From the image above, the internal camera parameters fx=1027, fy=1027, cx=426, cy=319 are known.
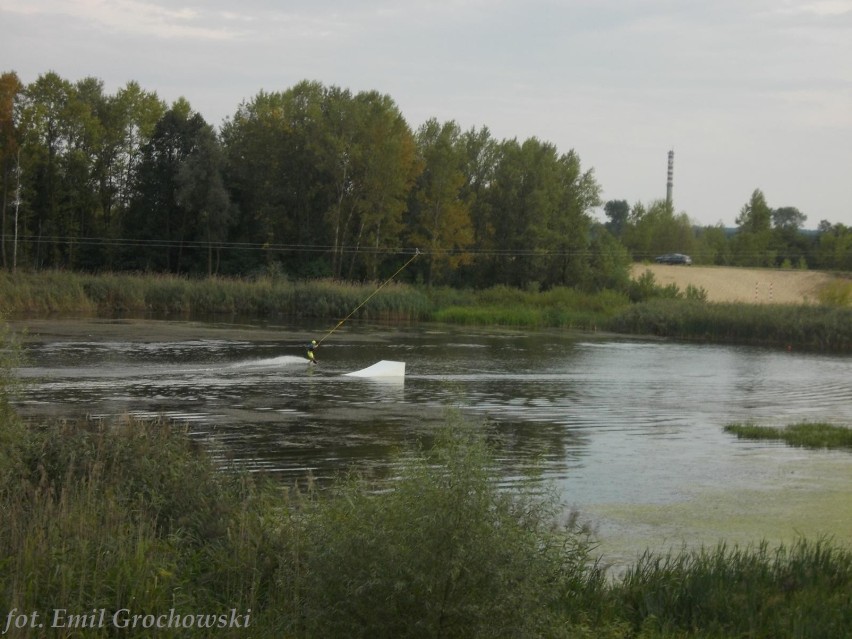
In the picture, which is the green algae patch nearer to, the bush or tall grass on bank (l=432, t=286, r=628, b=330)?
the bush

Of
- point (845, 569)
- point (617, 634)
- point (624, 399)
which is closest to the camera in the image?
point (617, 634)

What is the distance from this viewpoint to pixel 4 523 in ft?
27.5

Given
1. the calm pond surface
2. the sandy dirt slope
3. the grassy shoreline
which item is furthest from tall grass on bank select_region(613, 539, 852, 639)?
the sandy dirt slope

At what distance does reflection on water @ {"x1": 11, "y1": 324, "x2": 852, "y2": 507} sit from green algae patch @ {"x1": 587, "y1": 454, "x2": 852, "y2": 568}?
531 mm

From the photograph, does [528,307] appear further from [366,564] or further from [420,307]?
[366,564]

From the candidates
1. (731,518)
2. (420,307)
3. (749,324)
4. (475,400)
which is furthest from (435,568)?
(420,307)

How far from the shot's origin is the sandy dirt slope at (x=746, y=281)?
237 ft

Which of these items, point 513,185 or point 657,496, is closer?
point 657,496

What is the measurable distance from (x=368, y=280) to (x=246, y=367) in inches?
1525

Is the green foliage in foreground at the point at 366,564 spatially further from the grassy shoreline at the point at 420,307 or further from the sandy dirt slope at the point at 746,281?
the sandy dirt slope at the point at 746,281

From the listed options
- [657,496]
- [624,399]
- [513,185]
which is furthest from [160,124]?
[657,496]

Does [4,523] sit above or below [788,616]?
above

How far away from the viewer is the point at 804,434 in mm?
19750

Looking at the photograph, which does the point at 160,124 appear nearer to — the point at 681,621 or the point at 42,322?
the point at 42,322
